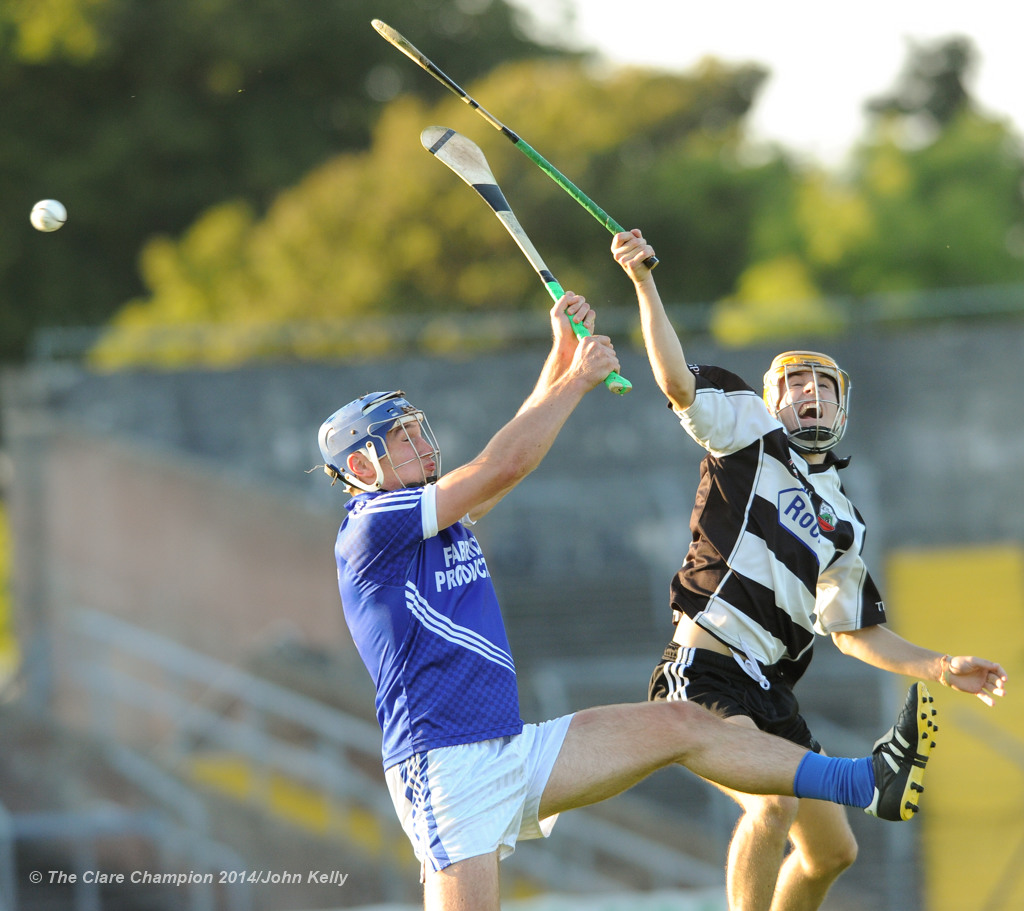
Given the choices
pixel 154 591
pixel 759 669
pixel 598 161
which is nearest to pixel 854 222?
pixel 598 161

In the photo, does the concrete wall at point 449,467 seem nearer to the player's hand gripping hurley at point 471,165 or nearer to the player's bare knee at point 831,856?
the player's bare knee at point 831,856

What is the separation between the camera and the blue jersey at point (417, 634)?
14.1ft

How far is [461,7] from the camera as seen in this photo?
26.8m

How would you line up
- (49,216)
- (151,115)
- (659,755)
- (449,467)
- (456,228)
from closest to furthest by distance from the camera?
(659,755) → (49,216) → (449,467) → (456,228) → (151,115)

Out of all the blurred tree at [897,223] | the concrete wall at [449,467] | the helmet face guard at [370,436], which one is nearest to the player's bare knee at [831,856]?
the helmet face guard at [370,436]

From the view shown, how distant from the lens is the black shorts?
4.59 m

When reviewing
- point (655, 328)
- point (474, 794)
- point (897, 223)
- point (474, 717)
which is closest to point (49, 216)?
point (655, 328)

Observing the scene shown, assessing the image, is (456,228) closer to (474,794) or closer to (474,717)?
(474,717)

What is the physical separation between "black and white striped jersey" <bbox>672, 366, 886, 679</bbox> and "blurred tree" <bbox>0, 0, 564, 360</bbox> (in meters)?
19.5

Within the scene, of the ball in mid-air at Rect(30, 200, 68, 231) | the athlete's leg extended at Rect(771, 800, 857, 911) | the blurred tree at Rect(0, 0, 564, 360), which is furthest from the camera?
the blurred tree at Rect(0, 0, 564, 360)

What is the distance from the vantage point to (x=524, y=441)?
4.20 m

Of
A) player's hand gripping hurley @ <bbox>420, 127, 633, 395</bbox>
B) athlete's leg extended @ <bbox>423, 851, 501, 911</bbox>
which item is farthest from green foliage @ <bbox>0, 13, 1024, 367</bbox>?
athlete's leg extended @ <bbox>423, 851, 501, 911</bbox>

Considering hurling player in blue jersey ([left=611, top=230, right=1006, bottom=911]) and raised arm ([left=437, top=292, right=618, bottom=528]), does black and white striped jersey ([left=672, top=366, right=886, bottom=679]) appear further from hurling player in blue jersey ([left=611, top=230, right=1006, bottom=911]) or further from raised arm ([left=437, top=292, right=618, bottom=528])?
raised arm ([left=437, top=292, right=618, bottom=528])

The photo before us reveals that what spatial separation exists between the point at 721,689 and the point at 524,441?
1.12 m
